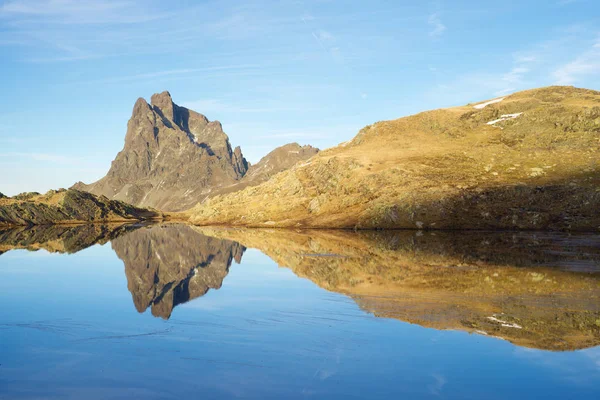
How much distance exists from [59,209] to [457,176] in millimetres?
125362

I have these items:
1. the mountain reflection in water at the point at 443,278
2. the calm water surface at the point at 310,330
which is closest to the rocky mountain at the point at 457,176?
the mountain reflection in water at the point at 443,278

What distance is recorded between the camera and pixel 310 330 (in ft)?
79.3

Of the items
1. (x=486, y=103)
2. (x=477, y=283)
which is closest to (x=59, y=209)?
(x=486, y=103)

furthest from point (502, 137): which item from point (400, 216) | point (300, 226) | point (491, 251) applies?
point (491, 251)

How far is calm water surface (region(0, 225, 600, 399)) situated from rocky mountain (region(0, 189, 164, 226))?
11805cm

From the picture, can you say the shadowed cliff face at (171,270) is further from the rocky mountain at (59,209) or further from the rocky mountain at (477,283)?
the rocky mountain at (59,209)

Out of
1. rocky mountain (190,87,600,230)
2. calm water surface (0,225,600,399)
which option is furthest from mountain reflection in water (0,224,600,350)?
rocky mountain (190,87,600,230)

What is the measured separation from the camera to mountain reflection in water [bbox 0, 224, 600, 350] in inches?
977

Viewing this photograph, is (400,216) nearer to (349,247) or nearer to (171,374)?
(349,247)

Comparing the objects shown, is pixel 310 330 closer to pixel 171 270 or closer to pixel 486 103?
pixel 171 270

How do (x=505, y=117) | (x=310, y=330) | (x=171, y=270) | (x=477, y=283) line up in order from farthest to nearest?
(x=505, y=117) < (x=171, y=270) < (x=477, y=283) < (x=310, y=330)

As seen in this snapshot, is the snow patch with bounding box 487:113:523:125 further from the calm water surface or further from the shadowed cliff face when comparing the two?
the calm water surface

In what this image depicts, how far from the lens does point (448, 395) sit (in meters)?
15.9

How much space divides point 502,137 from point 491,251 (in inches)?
3358
